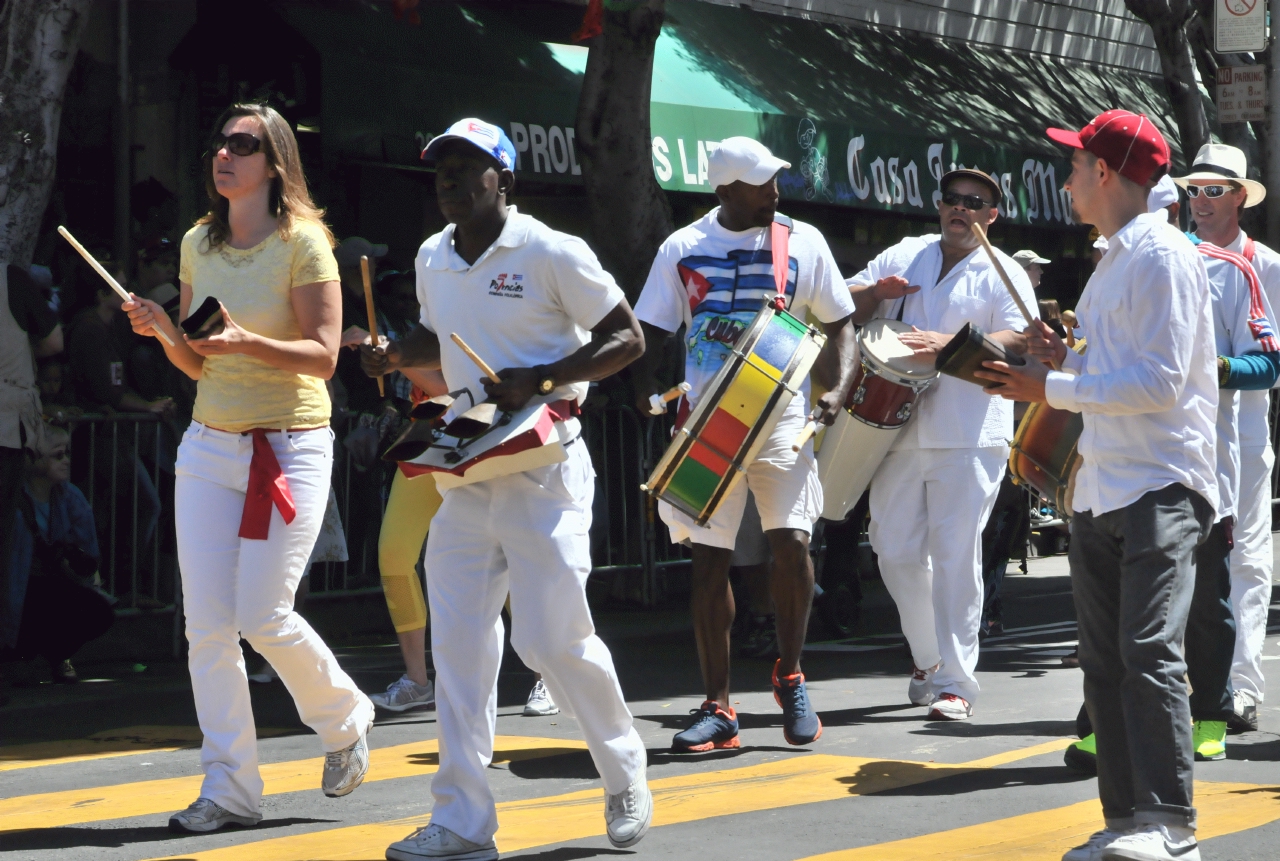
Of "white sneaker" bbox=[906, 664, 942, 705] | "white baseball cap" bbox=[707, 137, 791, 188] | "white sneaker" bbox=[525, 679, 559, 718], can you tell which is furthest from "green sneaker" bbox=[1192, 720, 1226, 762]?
"white sneaker" bbox=[525, 679, 559, 718]

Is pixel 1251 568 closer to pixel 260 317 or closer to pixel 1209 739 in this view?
pixel 1209 739

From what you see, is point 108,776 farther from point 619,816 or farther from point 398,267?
point 398,267

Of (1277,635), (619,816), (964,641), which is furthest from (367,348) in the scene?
→ (1277,635)

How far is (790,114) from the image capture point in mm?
14680

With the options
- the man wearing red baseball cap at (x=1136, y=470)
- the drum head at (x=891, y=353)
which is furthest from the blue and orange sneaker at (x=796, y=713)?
the man wearing red baseball cap at (x=1136, y=470)

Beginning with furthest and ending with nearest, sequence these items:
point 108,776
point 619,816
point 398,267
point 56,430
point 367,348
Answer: point 398,267 → point 56,430 → point 108,776 → point 367,348 → point 619,816

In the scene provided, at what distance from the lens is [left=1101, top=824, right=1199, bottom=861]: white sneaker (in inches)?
187

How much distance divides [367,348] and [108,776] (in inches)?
82.4

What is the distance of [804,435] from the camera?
696 cm

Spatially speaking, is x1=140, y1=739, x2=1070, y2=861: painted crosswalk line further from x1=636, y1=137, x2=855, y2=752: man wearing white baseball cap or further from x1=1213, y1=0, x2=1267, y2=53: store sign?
x1=1213, y1=0, x2=1267, y2=53: store sign

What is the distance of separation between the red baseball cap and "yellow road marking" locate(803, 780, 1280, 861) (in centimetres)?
192

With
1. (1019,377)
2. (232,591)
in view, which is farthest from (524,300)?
(1019,377)

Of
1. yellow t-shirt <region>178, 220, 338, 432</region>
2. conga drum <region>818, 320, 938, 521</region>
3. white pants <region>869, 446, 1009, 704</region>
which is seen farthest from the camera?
conga drum <region>818, 320, 938, 521</region>

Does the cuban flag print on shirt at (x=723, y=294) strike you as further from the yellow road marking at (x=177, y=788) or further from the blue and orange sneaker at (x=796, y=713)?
the yellow road marking at (x=177, y=788)
